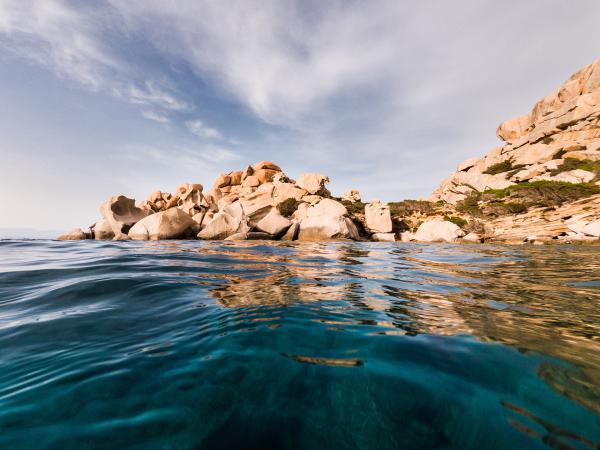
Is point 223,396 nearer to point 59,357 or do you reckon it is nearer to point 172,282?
point 59,357

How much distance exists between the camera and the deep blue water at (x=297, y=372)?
1052 millimetres

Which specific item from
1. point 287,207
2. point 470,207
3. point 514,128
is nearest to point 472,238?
point 470,207

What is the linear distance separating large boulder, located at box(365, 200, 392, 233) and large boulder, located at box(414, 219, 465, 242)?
7.80ft

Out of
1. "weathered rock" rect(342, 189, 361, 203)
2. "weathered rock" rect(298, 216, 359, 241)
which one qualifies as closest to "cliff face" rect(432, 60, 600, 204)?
"weathered rock" rect(342, 189, 361, 203)

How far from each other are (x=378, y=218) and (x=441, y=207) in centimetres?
825

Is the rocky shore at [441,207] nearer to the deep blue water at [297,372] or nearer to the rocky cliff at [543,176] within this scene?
the rocky cliff at [543,176]

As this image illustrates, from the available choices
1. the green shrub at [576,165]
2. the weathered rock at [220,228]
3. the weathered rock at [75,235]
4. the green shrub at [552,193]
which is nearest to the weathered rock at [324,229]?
the weathered rock at [220,228]

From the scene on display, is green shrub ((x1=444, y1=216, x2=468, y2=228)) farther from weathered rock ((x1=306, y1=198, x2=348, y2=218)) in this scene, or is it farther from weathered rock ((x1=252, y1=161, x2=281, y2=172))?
weathered rock ((x1=252, y1=161, x2=281, y2=172))

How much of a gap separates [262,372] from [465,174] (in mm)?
48215

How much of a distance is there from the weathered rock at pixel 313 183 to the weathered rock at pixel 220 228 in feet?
42.1

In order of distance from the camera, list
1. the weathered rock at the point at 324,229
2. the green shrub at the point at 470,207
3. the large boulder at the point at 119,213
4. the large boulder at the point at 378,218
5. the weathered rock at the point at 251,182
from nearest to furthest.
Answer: the weathered rock at the point at 324,229 < the large boulder at the point at 119,213 < the large boulder at the point at 378,218 < the green shrub at the point at 470,207 < the weathered rock at the point at 251,182

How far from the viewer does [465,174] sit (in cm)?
4078

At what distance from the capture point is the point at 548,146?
34.0 metres

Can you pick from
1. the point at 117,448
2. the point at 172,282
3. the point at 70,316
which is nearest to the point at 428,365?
the point at 117,448
